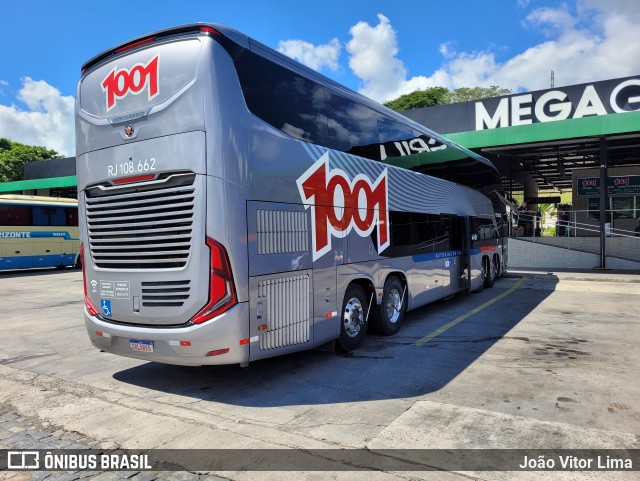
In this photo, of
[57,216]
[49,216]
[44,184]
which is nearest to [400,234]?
[49,216]

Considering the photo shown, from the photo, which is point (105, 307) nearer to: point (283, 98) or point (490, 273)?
point (283, 98)

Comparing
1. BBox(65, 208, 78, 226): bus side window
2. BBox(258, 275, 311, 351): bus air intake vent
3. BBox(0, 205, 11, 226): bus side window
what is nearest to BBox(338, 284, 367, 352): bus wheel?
BBox(258, 275, 311, 351): bus air intake vent

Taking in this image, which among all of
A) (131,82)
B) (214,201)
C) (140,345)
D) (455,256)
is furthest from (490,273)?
(131,82)

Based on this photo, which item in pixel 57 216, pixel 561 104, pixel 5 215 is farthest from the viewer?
pixel 57 216

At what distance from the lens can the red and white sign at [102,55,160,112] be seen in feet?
16.8

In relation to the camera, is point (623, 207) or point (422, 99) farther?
point (422, 99)

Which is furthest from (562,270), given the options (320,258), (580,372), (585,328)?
(320,258)

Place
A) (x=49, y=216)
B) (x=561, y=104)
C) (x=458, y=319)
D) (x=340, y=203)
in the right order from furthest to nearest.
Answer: (x=49, y=216)
(x=561, y=104)
(x=458, y=319)
(x=340, y=203)

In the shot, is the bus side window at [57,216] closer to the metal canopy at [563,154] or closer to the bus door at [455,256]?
the bus door at [455,256]

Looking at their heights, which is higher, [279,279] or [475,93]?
[475,93]

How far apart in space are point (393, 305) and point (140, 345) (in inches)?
179

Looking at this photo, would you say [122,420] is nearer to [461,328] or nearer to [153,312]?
[153,312]

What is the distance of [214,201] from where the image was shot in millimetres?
4773

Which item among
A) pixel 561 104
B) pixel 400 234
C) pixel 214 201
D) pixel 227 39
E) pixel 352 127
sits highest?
pixel 561 104
